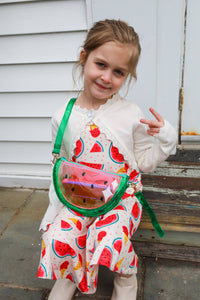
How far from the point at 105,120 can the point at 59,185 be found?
1.27ft

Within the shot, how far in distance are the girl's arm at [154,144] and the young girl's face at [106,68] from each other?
22cm

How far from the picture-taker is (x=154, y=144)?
4.52ft

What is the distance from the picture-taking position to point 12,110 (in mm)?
2252

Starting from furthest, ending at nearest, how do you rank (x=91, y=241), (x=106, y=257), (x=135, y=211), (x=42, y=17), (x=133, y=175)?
(x=42, y=17) → (x=133, y=175) → (x=135, y=211) → (x=91, y=241) → (x=106, y=257)

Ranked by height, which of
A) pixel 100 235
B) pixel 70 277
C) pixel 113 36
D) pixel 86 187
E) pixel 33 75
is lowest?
pixel 70 277

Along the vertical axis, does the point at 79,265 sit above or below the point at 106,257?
below

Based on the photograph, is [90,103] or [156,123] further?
[90,103]

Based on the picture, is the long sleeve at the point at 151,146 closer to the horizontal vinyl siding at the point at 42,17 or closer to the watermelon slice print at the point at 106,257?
the watermelon slice print at the point at 106,257

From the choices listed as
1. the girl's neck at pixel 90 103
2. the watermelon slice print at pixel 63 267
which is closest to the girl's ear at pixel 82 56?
the girl's neck at pixel 90 103

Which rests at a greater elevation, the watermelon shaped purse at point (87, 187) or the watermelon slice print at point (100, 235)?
the watermelon shaped purse at point (87, 187)

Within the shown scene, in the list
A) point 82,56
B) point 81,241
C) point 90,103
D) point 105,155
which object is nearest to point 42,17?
point 82,56

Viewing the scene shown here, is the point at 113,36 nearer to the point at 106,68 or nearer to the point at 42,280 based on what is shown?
the point at 106,68

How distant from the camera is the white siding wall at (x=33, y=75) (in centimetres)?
194

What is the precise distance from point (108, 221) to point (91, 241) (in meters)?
0.11
